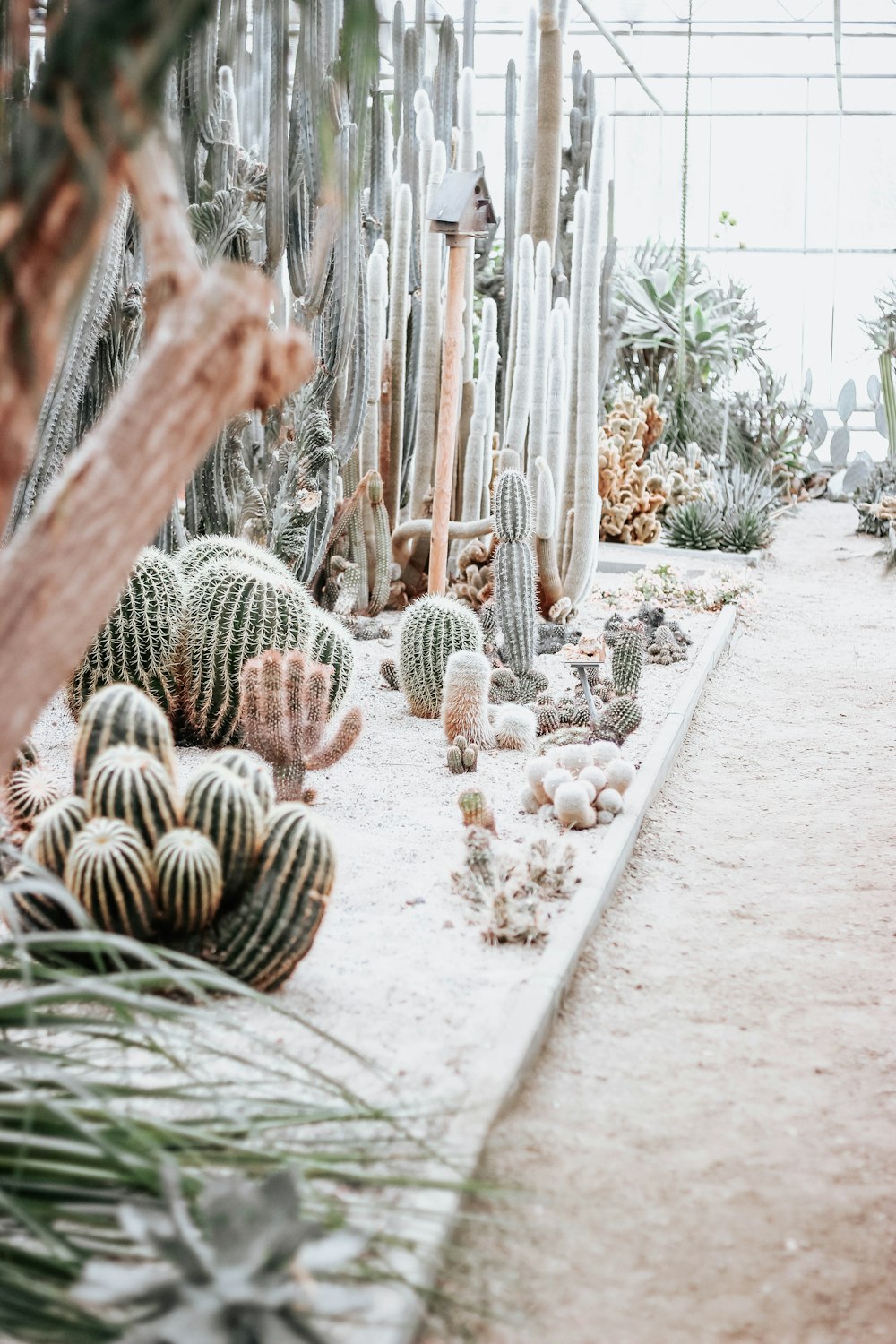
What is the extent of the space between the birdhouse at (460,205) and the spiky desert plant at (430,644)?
1.31 metres

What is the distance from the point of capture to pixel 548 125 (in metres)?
6.96

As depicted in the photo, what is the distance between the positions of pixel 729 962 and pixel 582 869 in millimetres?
413

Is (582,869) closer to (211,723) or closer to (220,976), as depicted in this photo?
(211,723)

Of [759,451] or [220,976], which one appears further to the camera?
[759,451]

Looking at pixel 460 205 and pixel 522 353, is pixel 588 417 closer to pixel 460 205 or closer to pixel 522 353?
pixel 522 353

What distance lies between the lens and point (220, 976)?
1.48 metres

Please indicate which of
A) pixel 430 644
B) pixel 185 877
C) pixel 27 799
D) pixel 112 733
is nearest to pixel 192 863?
pixel 185 877

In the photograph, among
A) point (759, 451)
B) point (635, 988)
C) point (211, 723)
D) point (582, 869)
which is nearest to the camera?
point (635, 988)

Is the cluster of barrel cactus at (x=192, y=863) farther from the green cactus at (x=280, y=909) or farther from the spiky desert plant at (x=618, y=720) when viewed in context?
the spiky desert plant at (x=618, y=720)

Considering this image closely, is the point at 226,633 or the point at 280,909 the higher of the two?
the point at 226,633

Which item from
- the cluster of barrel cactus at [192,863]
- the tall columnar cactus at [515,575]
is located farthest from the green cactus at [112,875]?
the tall columnar cactus at [515,575]

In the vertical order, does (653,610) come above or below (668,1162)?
above

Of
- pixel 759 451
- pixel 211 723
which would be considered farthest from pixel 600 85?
pixel 211 723

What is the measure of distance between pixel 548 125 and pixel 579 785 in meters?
4.87
